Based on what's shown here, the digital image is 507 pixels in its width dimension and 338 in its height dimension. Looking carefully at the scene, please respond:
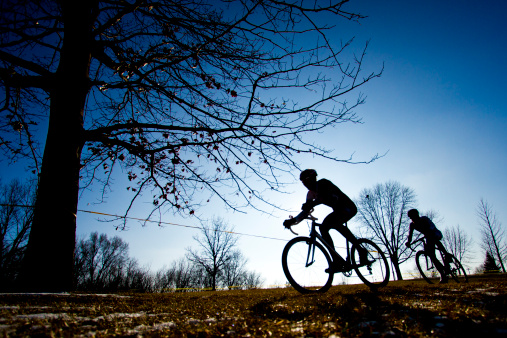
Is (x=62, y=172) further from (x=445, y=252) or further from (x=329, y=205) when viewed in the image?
(x=445, y=252)

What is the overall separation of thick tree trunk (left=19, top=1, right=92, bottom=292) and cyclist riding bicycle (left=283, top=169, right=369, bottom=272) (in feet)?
11.6

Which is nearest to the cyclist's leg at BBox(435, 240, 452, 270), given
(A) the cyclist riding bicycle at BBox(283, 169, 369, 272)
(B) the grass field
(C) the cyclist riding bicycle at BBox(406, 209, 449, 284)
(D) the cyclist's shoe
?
(C) the cyclist riding bicycle at BBox(406, 209, 449, 284)

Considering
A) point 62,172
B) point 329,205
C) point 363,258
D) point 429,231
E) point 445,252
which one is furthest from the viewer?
point 445,252

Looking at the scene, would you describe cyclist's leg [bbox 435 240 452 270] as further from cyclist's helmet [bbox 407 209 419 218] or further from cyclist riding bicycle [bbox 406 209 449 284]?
cyclist's helmet [bbox 407 209 419 218]

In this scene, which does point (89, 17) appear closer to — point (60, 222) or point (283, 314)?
point (60, 222)

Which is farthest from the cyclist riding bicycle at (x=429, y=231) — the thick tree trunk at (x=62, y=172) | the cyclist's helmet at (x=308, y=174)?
the thick tree trunk at (x=62, y=172)

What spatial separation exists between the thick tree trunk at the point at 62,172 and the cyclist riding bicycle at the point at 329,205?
3.53m

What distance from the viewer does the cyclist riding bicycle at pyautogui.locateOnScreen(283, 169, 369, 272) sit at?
3957mm

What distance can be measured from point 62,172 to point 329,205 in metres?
4.49

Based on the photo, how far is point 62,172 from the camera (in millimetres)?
3738

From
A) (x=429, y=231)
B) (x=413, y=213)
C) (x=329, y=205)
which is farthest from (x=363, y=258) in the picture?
(x=429, y=231)

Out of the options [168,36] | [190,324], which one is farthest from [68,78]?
[190,324]

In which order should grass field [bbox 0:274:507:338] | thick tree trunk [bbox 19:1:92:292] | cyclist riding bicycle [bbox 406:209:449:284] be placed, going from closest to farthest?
grass field [bbox 0:274:507:338] → thick tree trunk [bbox 19:1:92:292] → cyclist riding bicycle [bbox 406:209:449:284]

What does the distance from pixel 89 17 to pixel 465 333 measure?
22.6 feet
